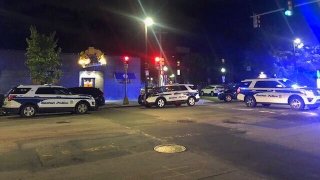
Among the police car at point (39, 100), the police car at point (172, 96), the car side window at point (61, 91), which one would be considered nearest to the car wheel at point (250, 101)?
the police car at point (172, 96)

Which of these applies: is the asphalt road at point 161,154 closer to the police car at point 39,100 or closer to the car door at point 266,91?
the police car at point 39,100

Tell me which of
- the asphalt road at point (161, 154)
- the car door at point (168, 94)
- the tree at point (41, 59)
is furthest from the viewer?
the tree at point (41, 59)

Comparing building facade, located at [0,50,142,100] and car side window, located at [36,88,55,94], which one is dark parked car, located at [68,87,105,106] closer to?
car side window, located at [36,88,55,94]

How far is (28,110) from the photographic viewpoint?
64.8 feet

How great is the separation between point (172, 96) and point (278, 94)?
7354 millimetres

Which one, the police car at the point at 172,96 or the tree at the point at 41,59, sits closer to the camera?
the police car at the point at 172,96

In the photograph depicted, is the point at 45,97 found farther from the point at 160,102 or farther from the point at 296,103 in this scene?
the point at 296,103

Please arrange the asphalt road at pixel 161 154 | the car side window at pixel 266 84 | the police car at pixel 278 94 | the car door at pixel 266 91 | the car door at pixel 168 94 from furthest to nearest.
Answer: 1. the car door at pixel 168 94
2. the car side window at pixel 266 84
3. the car door at pixel 266 91
4. the police car at pixel 278 94
5. the asphalt road at pixel 161 154

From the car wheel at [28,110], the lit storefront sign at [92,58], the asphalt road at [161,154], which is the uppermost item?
the lit storefront sign at [92,58]

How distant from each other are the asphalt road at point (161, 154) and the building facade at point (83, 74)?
63.3 ft

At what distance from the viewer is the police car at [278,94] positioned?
2139cm

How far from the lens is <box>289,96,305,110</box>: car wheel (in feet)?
70.5

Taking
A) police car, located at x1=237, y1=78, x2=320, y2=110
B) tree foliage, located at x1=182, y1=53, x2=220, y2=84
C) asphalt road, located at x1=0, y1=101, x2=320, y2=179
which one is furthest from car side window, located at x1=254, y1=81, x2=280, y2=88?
tree foliage, located at x1=182, y1=53, x2=220, y2=84

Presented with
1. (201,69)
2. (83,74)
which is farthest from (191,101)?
(201,69)
